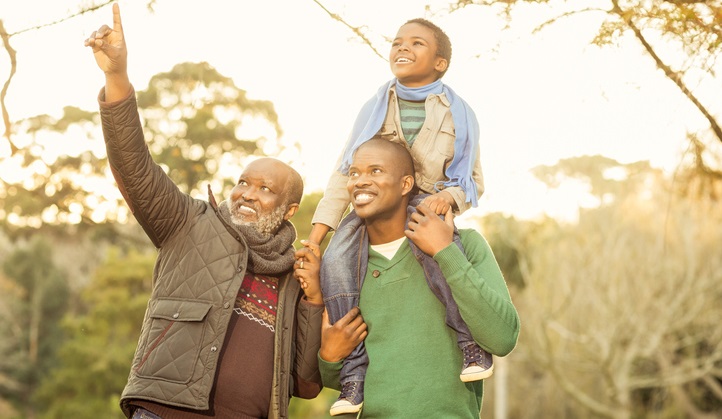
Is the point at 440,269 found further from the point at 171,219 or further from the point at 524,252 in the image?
the point at 524,252

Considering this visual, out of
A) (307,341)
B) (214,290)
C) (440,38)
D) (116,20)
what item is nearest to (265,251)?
(214,290)

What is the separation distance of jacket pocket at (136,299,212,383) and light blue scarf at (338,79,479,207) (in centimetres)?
94

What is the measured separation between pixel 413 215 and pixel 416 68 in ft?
2.40

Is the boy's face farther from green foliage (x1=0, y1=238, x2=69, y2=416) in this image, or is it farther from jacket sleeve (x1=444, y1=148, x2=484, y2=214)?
green foliage (x1=0, y1=238, x2=69, y2=416)

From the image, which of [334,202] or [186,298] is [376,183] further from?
[186,298]

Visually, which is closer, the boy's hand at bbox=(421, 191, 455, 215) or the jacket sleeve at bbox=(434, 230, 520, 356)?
the jacket sleeve at bbox=(434, 230, 520, 356)

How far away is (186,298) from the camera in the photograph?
3586 mm

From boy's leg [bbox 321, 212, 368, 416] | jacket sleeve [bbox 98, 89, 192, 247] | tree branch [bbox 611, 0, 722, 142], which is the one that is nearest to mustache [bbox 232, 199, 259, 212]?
jacket sleeve [bbox 98, 89, 192, 247]

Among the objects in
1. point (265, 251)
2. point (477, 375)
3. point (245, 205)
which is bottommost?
point (477, 375)

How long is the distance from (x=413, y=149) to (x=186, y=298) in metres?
1.15

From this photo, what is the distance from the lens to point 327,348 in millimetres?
3635

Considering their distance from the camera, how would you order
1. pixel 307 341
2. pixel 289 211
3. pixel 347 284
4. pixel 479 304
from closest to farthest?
pixel 479 304
pixel 347 284
pixel 307 341
pixel 289 211

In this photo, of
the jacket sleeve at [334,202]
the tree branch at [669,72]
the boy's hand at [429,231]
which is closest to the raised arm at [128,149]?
the jacket sleeve at [334,202]

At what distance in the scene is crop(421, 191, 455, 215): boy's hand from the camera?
142 inches
